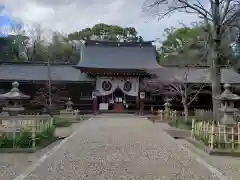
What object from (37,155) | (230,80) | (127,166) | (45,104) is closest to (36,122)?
(37,155)

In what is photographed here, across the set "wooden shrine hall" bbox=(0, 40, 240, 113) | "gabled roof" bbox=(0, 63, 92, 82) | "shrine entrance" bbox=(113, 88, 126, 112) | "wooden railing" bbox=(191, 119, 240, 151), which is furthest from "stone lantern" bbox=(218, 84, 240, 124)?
"gabled roof" bbox=(0, 63, 92, 82)

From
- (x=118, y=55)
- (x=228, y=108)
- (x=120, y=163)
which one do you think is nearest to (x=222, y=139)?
(x=120, y=163)

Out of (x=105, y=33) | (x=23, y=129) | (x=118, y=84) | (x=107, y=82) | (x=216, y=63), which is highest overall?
(x=105, y=33)

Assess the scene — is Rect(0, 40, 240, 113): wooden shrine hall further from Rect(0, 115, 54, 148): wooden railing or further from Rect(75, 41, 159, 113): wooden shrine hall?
Rect(0, 115, 54, 148): wooden railing

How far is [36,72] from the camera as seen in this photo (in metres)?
37.6

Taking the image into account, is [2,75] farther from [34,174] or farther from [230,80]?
[34,174]

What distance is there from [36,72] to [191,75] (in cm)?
1643

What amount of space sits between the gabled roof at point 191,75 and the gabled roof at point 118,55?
1857 millimetres

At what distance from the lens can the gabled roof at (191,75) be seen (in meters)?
33.7

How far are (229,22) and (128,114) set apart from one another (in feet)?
50.5

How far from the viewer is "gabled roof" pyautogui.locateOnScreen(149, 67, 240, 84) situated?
3367 cm

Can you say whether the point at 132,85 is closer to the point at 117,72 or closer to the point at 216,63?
the point at 117,72

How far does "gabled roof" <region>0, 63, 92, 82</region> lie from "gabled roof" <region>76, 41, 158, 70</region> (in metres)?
1.55

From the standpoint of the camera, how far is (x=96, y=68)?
35.1 metres
